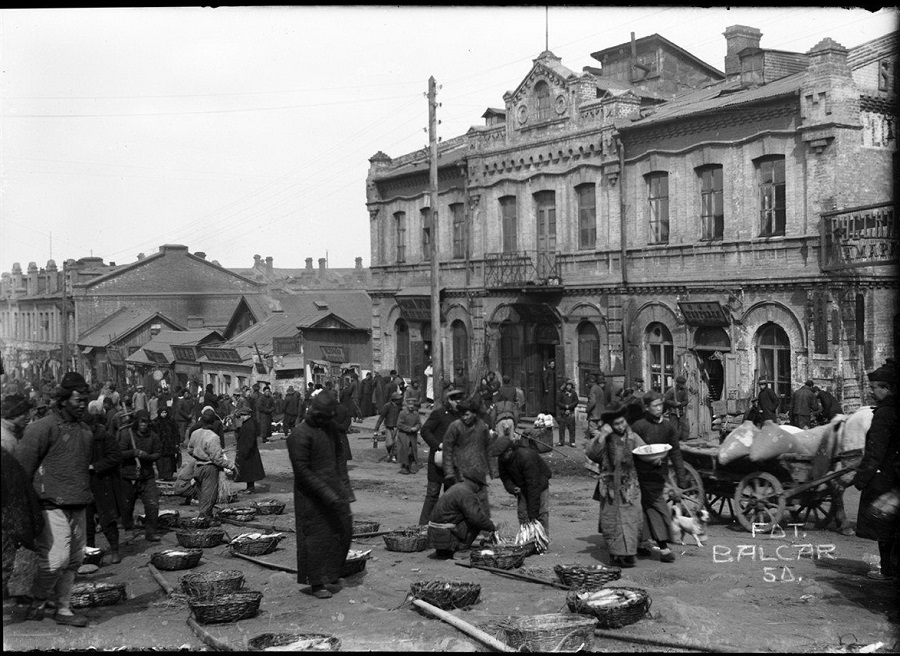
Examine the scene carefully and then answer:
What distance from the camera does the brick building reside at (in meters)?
20.6

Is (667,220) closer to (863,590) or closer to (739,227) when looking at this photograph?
(739,227)

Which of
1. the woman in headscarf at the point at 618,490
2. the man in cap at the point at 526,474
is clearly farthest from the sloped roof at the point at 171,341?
the woman in headscarf at the point at 618,490

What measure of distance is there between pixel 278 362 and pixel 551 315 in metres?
14.2

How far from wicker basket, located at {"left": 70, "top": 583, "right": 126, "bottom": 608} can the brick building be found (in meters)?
15.7

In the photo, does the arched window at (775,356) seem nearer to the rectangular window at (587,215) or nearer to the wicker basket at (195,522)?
the rectangular window at (587,215)

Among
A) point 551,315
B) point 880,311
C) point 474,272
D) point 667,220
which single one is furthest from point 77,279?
point 880,311

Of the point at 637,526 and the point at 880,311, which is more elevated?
the point at 880,311

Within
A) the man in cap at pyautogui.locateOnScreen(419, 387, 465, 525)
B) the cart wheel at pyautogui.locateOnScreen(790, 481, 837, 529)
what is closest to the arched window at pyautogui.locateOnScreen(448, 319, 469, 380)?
the man in cap at pyautogui.locateOnScreen(419, 387, 465, 525)

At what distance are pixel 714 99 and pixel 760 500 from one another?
15226 millimetres

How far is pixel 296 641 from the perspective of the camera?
7.42m

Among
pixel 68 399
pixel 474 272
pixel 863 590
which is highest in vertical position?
pixel 474 272

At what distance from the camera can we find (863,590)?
8.96 meters

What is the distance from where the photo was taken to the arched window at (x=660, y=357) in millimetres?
24469

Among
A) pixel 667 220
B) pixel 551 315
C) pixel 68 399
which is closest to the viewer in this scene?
pixel 68 399
